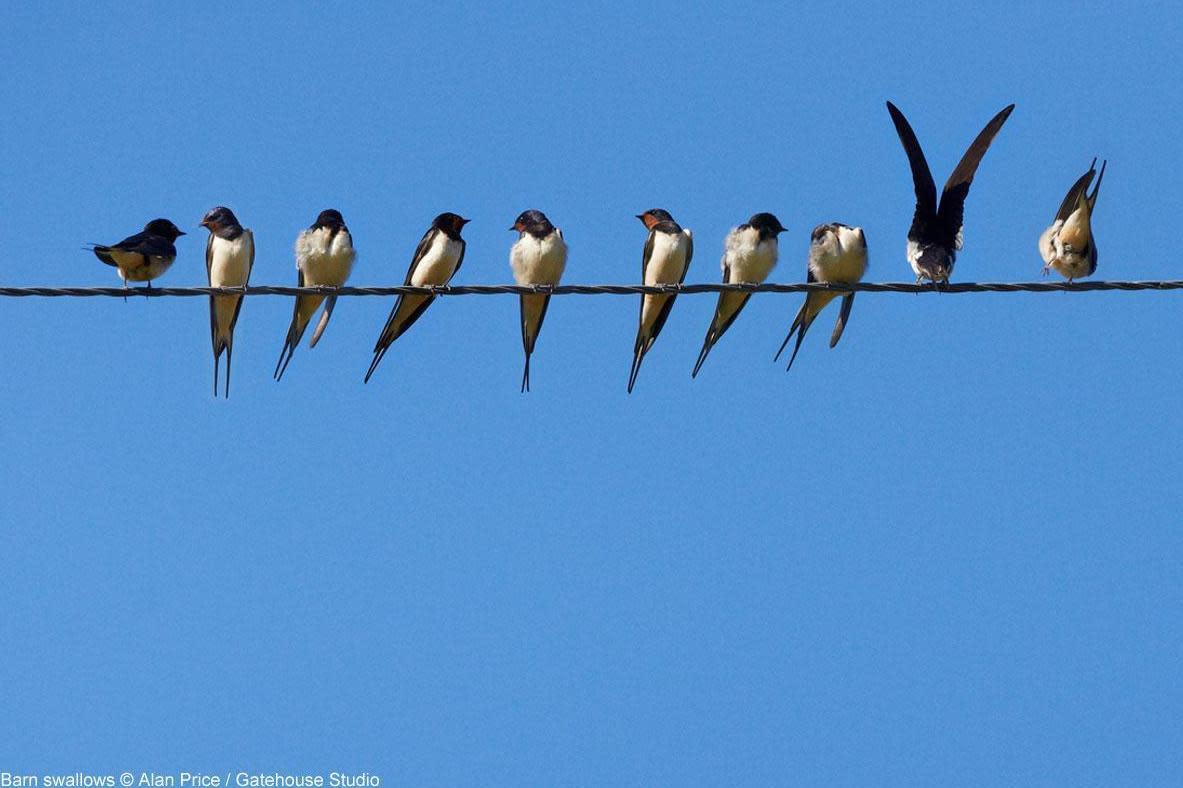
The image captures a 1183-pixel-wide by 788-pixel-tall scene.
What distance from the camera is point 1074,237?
802cm

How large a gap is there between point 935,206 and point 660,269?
141cm

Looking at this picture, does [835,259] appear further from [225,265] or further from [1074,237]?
[225,265]

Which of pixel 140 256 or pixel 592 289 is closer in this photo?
pixel 592 289

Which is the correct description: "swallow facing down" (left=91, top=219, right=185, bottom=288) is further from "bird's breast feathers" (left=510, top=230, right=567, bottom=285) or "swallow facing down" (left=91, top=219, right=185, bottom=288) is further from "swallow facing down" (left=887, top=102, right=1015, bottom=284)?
"swallow facing down" (left=887, top=102, right=1015, bottom=284)

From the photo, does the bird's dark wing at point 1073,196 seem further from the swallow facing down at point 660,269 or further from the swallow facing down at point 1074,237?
the swallow facing down at point 660,269

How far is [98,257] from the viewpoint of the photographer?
821 centimetres

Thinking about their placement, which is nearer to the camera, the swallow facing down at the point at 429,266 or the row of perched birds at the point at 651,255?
the row of perched birds at the point at 651,255

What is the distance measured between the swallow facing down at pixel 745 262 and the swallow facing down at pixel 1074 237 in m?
1.33

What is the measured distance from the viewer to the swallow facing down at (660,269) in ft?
28.9

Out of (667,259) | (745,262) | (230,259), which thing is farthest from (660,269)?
(230,259)

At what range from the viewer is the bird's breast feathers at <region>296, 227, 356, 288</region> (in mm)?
9055

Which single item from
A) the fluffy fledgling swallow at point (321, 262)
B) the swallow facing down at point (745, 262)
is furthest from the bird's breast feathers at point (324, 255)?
the swallow facing down at point (745, 262)

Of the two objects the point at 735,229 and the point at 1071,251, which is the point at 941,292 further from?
the point at 735,229

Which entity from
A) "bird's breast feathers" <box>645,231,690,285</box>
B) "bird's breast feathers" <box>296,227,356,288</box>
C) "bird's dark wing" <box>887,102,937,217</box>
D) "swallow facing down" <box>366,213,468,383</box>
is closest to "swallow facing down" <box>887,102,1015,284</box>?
"bird's dark wing" <box>887,102,937,217</box>
